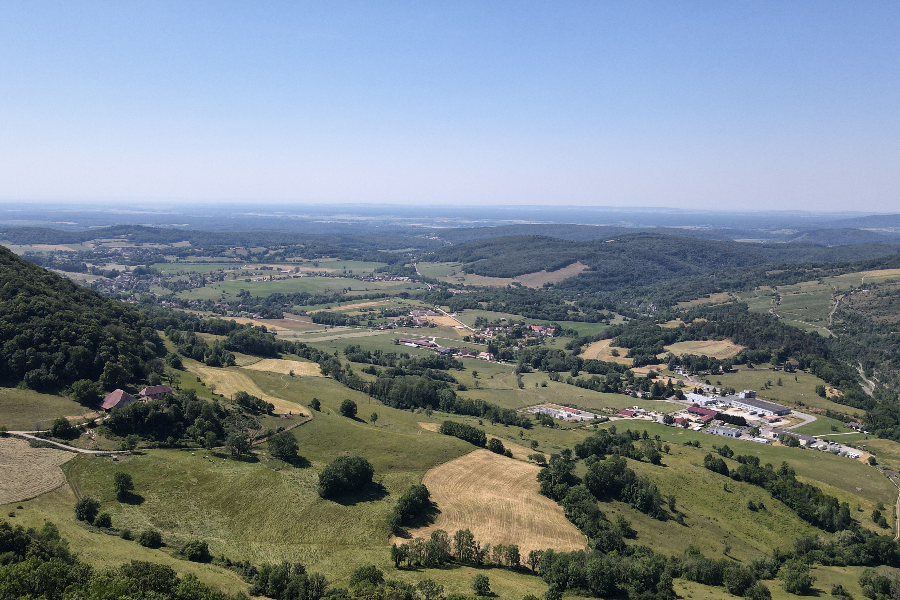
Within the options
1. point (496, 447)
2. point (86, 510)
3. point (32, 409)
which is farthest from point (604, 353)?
point (86, 510)

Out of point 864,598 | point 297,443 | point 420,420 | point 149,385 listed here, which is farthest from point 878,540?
point 149,385

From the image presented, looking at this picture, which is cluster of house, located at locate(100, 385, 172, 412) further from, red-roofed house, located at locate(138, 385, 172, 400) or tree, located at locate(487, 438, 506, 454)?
tree, located at locate(487, 438, 506, 454)

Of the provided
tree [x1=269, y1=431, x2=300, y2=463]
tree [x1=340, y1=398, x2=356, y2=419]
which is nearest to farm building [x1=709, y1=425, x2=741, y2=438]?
tree [x1=340, y1=398, x2=356, y2=419]

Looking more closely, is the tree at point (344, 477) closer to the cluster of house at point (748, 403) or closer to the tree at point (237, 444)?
the tree at point (237, 444)

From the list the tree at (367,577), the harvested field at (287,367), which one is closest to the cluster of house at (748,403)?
the harvested field at (287,367)

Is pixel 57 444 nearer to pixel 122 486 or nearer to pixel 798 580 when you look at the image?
pixel 122 486

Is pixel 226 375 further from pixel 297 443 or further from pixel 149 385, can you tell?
pixel 297 443
